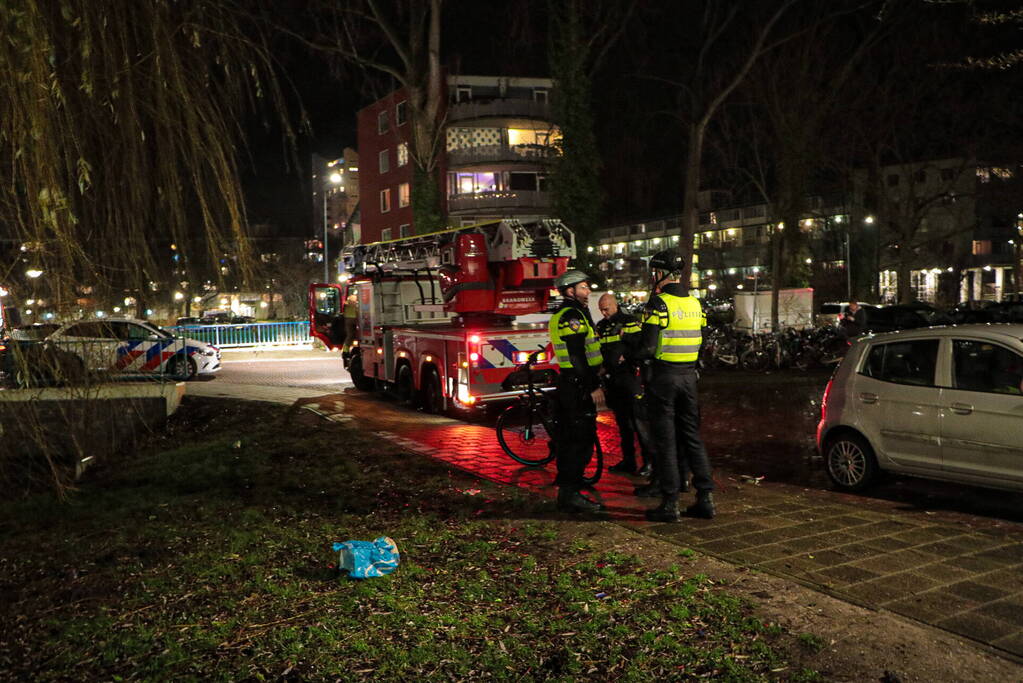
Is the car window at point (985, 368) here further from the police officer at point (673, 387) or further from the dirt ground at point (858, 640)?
the dirt ground at point (858, 640)

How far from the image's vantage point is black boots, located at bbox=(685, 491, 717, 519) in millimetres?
6398

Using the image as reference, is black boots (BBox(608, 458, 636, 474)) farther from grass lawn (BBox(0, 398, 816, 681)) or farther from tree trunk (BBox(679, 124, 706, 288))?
tree trunk (BBox(679, 124, 706, 288))

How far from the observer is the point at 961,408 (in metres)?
6.62

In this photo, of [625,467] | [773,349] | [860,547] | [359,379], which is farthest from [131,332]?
[773,349]

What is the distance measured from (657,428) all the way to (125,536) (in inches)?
176

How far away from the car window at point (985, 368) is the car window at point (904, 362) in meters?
0.20

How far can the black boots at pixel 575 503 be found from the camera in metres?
6.75

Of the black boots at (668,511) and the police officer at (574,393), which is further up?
the police officer at (574,393)

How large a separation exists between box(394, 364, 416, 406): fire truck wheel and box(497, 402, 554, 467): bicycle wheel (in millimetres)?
4984

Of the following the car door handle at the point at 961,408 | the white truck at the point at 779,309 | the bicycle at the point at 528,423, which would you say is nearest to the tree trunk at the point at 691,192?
the white truck at the point at 779,309

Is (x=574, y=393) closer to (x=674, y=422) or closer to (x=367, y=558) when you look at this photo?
(x=674, y=422)

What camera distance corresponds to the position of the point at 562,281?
23.7 ft

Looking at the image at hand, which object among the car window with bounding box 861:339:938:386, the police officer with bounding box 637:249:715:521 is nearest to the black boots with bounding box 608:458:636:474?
the police officer with bounding box 637:249:715:521

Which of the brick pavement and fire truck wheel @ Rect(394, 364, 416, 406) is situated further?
fire truck wheel @ Rect(394, 364, 416, 406)
